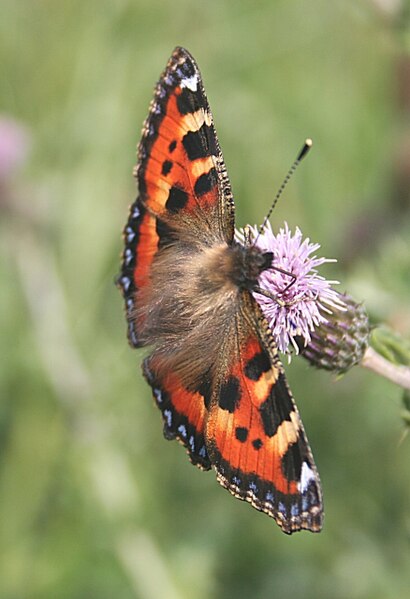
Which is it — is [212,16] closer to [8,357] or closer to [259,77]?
[259,77]

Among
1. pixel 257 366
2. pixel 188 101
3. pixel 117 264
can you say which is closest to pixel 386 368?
pixel 257 366

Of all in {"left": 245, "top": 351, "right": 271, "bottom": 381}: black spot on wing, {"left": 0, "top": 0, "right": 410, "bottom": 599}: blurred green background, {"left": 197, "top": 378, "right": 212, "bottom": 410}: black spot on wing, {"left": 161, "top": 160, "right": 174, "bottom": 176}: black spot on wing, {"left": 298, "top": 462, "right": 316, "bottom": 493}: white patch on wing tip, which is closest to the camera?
{"left": 298, "top": 462, "right": 316, "bottom": 493}: white patch on wing tip

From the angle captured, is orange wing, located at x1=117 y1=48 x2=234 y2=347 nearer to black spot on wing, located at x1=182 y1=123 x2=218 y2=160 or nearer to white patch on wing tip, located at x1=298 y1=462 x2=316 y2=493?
black spot on wing, located at x1=182 y1=123 x2=218 y2=160

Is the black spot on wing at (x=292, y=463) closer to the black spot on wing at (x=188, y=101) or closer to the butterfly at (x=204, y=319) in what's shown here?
the butterfly at (x=204, y=319)

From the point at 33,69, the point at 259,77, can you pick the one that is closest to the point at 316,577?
the point at 259,77

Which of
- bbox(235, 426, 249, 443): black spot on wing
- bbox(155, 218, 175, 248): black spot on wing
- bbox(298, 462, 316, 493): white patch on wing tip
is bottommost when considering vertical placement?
bbox(298, 462, 316, 493): white patch on wing tip

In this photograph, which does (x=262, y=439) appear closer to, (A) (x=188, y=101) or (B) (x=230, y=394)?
(B) (x=230, y=394)

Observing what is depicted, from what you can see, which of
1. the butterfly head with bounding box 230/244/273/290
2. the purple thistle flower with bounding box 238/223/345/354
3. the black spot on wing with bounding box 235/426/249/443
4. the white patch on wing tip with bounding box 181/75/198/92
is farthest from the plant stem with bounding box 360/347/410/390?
the white patch on wing tip with bounding box 181/75/198/92
